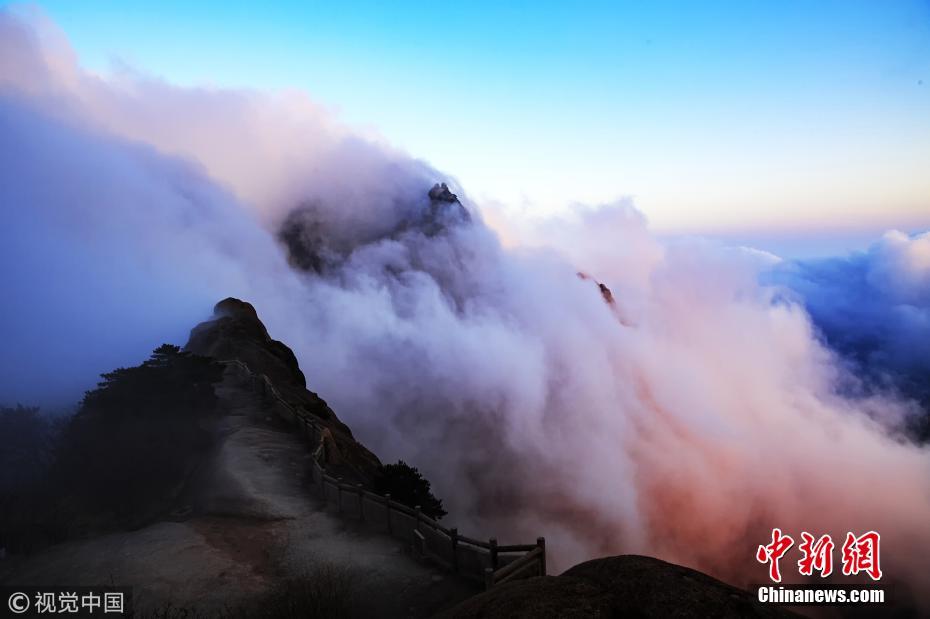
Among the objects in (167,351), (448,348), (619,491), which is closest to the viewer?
(167,351)

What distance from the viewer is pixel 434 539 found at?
61.1 ft

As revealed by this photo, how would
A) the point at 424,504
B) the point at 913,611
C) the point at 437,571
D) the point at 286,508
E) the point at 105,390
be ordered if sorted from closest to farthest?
1. the point at 437,571
2. the point at 286,508
3. the point at 424,504
4. the point at 105,390
5. the point at 913,611

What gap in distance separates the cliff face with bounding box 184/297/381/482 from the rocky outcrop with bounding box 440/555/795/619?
2104 cm

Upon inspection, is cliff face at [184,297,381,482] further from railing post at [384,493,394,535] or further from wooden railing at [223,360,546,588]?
railing post at [384,493,394,535]

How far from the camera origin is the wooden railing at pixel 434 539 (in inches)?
627

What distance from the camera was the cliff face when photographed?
32.7 m

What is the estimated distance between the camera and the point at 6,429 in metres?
33.9

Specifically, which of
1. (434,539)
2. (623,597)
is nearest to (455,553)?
(434,539)

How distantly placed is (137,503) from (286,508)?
898 cm

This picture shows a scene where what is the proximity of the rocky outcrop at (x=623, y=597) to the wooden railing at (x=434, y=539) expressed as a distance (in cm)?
391

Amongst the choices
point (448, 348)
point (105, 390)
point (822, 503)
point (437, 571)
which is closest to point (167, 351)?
point (105, 390)

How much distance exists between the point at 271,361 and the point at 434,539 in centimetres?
3243

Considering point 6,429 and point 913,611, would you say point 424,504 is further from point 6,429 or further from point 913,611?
point 913,611

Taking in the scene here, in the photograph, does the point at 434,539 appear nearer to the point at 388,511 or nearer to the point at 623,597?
the point at 388,511
